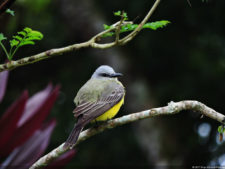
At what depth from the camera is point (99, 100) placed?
4.16 metres

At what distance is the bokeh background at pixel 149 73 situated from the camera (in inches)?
258

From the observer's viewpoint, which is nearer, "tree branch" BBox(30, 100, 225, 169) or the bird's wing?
"tree branch" BBox(30, 100, 225, 169)

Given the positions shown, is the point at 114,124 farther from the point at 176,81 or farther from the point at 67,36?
the point at 67,36

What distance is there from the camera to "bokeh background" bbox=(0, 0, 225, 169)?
21.5ft

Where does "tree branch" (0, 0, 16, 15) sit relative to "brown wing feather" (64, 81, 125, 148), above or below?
above

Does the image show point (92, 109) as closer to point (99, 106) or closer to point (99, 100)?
point (99, 106)

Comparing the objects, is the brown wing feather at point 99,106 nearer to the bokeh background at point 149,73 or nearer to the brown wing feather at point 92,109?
the brown wing feather at point 92,109

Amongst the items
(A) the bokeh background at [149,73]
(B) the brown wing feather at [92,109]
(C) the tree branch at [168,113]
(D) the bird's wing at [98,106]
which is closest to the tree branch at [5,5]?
(C) the tree branch at [168,113]

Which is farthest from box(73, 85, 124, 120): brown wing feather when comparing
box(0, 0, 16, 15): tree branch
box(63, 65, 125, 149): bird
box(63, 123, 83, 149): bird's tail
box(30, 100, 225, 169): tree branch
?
box(0, 0, 16, 15): tree branch

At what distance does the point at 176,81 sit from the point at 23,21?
3128mm

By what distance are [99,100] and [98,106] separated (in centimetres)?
14

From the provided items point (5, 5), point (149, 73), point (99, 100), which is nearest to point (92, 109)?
point (99, 100)

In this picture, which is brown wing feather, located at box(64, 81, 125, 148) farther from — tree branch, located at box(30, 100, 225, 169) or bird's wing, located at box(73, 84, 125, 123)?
tree branch, located at box(30, 100, 225, 169)

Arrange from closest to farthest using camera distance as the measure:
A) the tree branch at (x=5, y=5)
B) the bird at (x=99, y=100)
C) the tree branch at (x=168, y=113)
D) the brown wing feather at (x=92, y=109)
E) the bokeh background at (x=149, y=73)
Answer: the tree branch at (x=5, y=5) < the tree branch at (x=168, y=113) < the brown wing feather at (x=92, y=109) < the bird at (x=99, y=100) < the bokeh background at (x=149, y=73)
